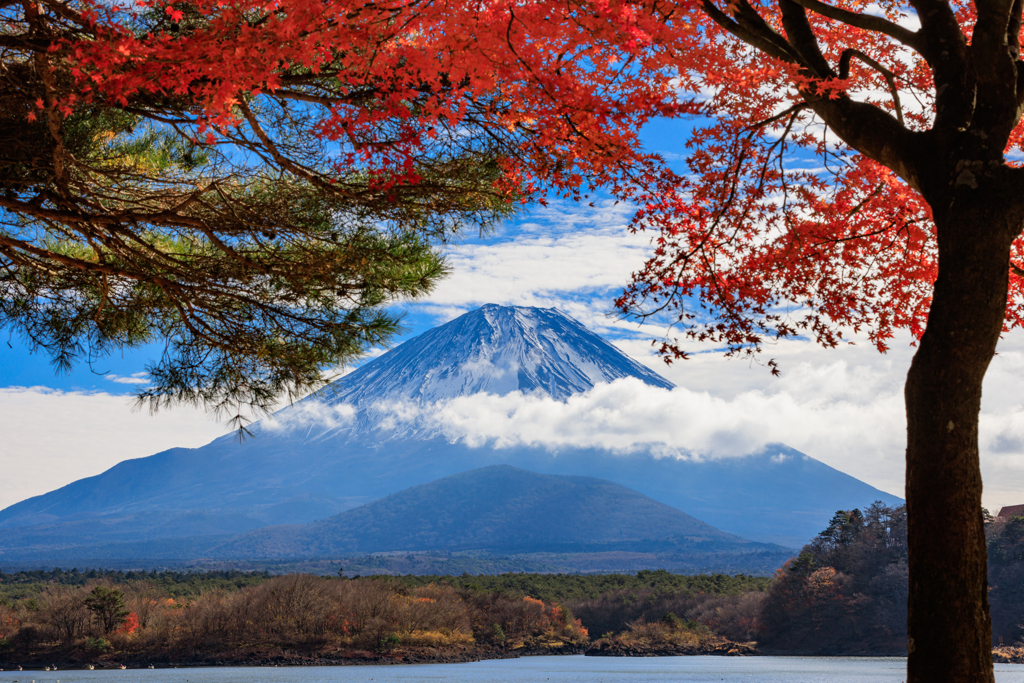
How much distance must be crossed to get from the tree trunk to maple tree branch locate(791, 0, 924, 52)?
1.22 m

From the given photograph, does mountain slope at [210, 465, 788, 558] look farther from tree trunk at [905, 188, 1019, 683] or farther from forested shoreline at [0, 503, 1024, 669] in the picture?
tree trunk at [905, 188, 1019, 683]

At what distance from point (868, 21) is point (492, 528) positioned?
185894mm

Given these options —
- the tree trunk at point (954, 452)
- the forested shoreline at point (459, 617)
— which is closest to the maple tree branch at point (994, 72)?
the tree trunk at point (954, 452)

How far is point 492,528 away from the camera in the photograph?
607ft

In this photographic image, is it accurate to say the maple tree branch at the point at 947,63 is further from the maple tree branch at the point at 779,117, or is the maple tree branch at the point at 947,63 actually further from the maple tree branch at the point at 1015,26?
the maple tree branch at the point at 779,117

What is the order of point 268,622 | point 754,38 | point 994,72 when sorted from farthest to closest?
point 268,622 < point 754,38 < point 994,72

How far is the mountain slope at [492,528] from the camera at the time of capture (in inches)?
6634

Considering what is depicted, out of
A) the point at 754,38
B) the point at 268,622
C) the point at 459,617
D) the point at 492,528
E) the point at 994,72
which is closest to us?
the point at 994,72

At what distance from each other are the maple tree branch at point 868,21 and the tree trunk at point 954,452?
4.00 feet

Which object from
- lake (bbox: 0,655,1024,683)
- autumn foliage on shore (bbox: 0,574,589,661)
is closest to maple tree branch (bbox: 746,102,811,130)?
lake (bbox: 0,655,1024,683)

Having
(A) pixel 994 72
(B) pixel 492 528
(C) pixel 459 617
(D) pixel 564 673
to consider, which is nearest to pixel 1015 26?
(A) pixel 994 72

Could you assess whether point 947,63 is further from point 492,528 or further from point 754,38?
point 492,528

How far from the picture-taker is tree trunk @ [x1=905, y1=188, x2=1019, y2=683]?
144 inches

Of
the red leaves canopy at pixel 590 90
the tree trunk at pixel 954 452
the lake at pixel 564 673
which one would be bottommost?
the lake at pixel 564 673
